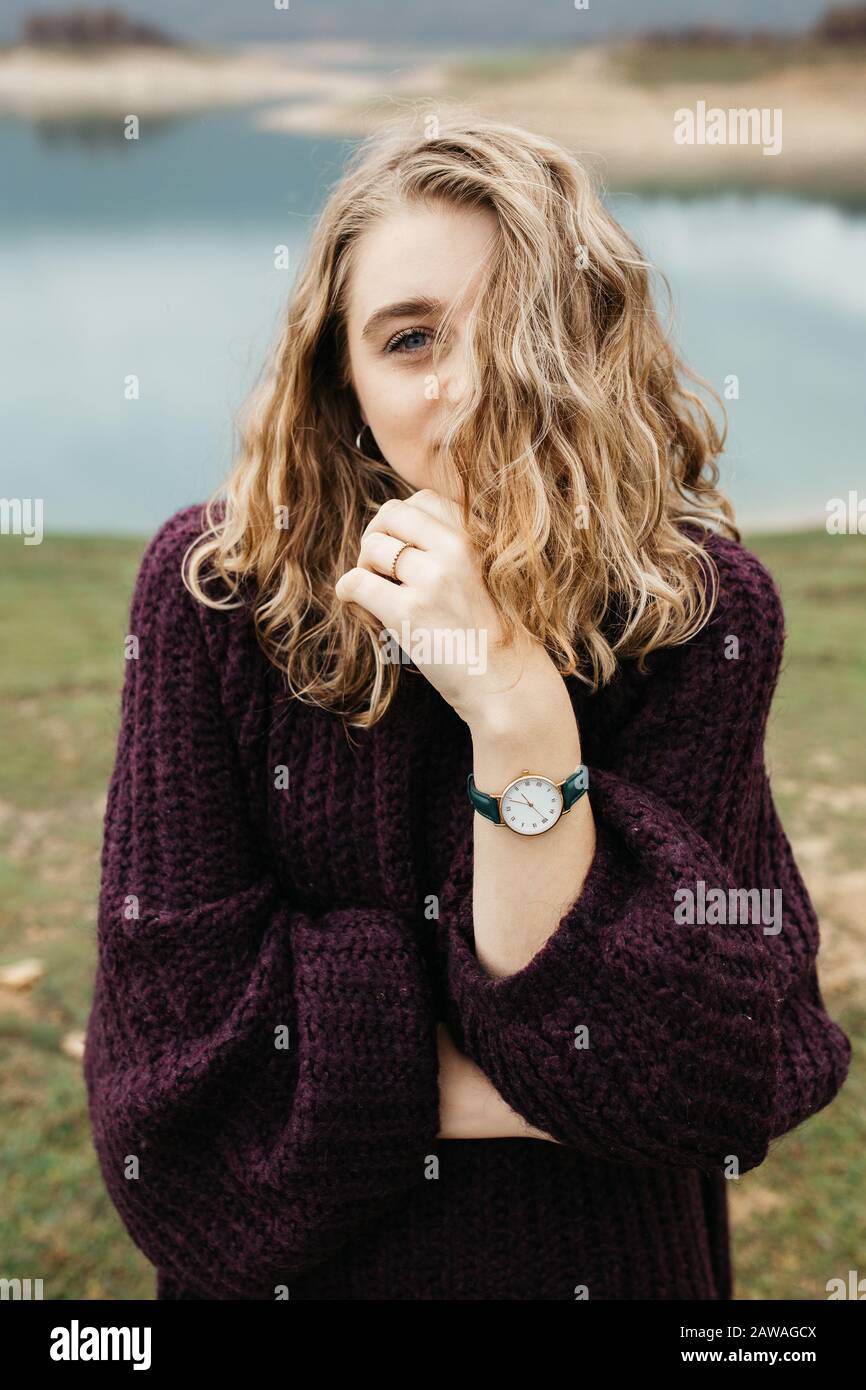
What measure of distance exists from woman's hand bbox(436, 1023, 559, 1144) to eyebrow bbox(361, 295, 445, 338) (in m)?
0.81

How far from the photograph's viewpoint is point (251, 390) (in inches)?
59.2

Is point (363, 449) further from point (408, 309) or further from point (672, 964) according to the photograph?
point (672, 964)

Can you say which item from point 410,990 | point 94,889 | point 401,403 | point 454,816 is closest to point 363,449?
point 401,403

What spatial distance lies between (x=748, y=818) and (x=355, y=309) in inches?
28.6

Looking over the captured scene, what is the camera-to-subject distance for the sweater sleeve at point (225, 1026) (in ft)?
3.94

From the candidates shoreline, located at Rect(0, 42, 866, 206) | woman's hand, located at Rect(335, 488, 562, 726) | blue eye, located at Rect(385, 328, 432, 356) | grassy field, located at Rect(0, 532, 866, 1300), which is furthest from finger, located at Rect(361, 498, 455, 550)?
shoreline, located at Rect(0, 42, 866, 206)

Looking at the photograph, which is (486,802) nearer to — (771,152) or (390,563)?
(390,563)

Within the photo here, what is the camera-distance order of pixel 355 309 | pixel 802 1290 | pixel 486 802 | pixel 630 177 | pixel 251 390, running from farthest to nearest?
pixel 630 177, pixel 802 1290, pixel 251 390, pixel 355 309, pixel 486 802

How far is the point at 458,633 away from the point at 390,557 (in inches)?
4.5

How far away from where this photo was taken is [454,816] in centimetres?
132

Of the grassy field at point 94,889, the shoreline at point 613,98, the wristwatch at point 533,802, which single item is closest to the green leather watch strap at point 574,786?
the wristwatch at point 533,802

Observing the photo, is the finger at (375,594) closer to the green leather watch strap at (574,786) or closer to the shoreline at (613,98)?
the green leather watch strap at (574,786)

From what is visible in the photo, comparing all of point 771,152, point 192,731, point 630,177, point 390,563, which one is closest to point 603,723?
point 390,563

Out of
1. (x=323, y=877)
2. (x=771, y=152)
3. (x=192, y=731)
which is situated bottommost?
(x=323, y=877)
